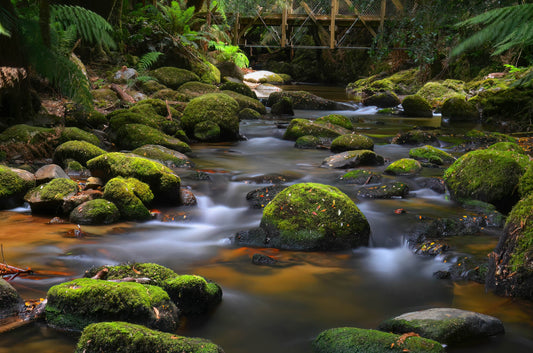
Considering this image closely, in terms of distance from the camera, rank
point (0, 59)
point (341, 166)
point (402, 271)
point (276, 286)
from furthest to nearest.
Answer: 1. point (341, 166)
2. point (0, 59)
3. point (402, 271)
4. point (276, 286)

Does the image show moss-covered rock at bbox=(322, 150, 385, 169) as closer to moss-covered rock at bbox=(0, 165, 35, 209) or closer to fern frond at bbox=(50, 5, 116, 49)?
fern frond at bbox=(50, 5, 116, 49)

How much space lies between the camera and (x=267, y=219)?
13.8 feet

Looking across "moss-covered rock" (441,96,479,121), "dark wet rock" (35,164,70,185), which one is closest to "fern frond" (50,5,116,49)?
"dark wet rock" (35,164,70,185)

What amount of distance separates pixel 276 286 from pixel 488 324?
1.35 meters

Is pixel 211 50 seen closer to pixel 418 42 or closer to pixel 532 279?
pixel 418 42

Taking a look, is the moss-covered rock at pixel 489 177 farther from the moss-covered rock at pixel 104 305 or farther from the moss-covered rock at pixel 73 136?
the moss-covered rock at pixel 73 136

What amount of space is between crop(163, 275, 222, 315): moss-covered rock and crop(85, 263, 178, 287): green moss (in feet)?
0.18

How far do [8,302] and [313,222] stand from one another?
2.34 m

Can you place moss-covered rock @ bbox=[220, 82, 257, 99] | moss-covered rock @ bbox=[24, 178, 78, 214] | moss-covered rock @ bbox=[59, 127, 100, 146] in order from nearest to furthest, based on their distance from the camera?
moss-covered rock @ bbox=[24, 178, 78, 214] < moss-covered rock @ bbox=[59, 127, 100, 146] < moss-covered rock @ bbox=[220, 82, 257, 99]

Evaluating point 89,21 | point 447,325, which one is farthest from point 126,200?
point 447,325

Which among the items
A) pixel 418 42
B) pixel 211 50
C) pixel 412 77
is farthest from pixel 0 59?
pixel 412 77

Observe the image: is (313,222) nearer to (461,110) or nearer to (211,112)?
(211,112)

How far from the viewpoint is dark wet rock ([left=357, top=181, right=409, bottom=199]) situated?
5375mm

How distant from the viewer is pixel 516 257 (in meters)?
2.91
